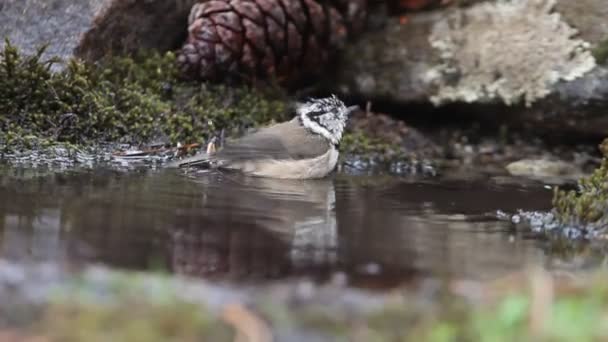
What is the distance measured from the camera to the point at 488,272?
316 cm

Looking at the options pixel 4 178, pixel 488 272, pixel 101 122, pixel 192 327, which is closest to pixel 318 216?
pixel 488 272

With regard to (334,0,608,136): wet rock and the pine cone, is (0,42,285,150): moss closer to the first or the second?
the pine cone

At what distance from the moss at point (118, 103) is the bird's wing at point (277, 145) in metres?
0.72

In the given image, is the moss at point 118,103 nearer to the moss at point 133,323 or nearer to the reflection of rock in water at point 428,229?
the reflection of rock in water at point 428,229

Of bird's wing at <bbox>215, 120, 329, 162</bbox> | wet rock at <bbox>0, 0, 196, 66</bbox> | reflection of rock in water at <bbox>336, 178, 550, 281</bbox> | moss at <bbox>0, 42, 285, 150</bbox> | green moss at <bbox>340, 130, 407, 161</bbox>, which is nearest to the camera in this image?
reflection of rock in water at <bbox>336, 178, 550, 281</bbox>

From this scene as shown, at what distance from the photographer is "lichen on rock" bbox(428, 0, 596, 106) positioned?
274 inches

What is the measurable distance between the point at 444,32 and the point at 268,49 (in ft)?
4.67

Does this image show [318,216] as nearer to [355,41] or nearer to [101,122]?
[101,122]

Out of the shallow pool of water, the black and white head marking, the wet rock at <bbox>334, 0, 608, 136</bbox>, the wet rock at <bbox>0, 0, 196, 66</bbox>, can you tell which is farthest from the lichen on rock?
the wet rock at <bbox>0, 0, 196, 66</bbox>

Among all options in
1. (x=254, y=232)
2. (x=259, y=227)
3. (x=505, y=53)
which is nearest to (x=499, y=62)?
(x=505, y=53)

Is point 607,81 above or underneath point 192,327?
above

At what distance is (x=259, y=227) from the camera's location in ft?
12.5

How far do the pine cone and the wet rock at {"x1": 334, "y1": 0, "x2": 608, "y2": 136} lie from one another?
0.34 meters

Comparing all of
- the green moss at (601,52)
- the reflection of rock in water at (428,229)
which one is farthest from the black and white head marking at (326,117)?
the green moss at (601,52)
